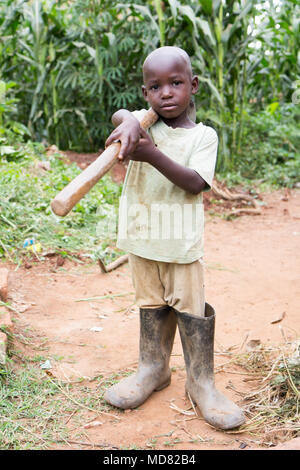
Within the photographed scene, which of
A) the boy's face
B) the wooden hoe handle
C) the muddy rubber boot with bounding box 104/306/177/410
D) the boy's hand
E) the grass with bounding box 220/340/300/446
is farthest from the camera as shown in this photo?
the muddy rubber boot with bounding box 104/306/177/410

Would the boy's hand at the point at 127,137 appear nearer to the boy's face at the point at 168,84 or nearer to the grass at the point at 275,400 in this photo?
the boy's face at the point at 168,84

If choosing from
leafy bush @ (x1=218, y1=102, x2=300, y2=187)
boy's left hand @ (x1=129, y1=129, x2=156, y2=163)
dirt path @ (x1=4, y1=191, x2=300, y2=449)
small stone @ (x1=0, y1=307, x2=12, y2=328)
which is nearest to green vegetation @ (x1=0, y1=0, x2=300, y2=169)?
leafy bush @ (x1=218, y1=102, x2=300, y2=187)

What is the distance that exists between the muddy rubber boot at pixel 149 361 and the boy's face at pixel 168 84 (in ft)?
2.56

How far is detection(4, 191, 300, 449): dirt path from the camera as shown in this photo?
1805 millimetres

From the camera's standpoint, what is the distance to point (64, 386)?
82.9 inches

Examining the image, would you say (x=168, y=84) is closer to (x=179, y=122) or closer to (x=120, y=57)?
(x=179, y=122)

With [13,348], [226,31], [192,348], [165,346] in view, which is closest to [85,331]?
[13,348]

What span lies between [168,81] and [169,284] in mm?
734

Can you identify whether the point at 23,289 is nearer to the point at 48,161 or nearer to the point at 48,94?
the point at 48,161

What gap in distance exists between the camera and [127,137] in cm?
146

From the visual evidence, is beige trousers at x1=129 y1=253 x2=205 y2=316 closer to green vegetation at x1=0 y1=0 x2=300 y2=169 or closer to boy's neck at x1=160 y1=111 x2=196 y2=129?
boy's neck at x1=160 y1=111 x2=196 y2=129

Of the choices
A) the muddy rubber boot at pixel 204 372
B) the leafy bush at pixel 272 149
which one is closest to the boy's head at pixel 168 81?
the muddy rubber boot at pixel 204 372

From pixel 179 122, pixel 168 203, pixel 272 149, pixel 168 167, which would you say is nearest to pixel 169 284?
pixel 168 203

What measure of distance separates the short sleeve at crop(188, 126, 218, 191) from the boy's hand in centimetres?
26
